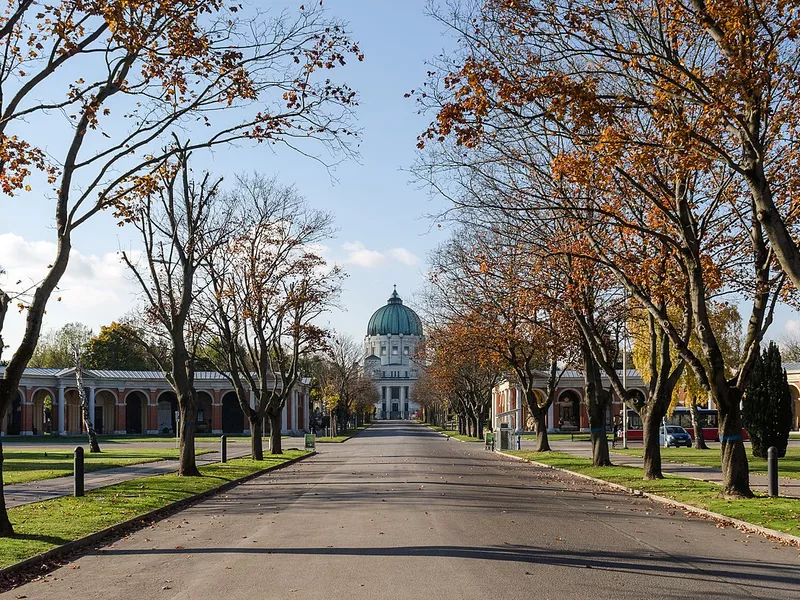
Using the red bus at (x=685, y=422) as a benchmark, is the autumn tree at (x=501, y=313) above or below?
above

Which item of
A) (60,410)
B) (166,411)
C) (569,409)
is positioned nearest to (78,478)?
(60,410)

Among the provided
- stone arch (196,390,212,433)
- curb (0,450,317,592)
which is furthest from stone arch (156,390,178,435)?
curb (0,450,317,592)

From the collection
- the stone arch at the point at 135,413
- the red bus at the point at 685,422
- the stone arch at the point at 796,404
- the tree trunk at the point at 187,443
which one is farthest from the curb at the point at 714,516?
the stone arch at the point at 135,413

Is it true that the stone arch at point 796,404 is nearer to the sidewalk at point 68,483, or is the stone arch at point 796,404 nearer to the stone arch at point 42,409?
the sidewalk at point 68,483

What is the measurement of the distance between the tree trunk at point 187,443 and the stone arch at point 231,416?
63.1m

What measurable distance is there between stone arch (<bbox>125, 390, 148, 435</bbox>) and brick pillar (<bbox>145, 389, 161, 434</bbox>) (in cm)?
72

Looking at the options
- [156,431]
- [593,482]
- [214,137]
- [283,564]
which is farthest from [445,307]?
[156,431]

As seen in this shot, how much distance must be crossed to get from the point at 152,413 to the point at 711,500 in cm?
7681

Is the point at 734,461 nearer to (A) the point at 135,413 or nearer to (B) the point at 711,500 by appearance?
(B) the point at 711,500

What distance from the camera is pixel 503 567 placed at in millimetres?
10266

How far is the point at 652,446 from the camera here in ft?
80.2

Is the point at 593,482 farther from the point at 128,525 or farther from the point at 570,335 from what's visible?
the point at 128,525

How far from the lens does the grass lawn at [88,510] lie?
486 inches

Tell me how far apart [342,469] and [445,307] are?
1518cm
